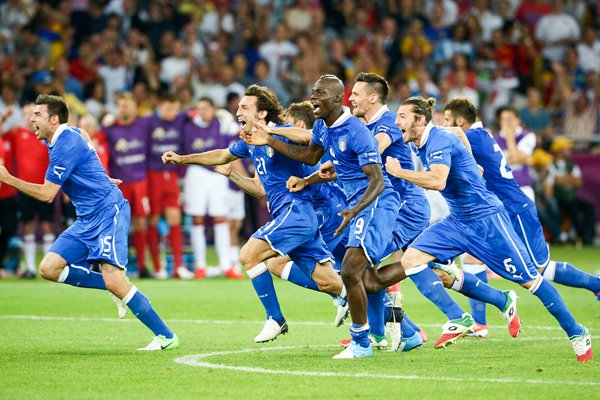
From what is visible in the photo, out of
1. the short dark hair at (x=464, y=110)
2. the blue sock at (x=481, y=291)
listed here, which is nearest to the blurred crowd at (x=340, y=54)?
the short dark hair at (x=464, y=110)

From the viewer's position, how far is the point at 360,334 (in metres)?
10.3

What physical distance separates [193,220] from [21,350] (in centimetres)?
873

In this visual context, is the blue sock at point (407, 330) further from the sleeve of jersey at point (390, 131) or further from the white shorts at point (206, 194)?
the white shorts at point (206, 194)

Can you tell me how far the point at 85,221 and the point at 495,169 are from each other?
4308 millimetres

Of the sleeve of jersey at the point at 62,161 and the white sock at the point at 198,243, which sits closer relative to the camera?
the sleeve of jersey at the point at 62,161

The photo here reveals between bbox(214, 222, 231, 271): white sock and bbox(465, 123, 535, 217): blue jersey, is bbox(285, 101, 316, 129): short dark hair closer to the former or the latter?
bbox(465, 123, 535, 217): blue jersey

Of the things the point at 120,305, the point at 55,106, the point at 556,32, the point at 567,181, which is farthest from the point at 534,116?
the point at 55,106

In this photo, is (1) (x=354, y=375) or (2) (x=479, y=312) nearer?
(1) (x=354, y=375)

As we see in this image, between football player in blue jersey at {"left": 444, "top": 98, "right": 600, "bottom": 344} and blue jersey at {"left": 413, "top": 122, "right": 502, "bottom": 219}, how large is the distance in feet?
5.13

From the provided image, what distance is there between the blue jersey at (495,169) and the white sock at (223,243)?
8.00m

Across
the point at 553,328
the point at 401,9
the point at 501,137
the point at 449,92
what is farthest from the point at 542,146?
the point at 553,328

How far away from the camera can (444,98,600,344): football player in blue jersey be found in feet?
39.5

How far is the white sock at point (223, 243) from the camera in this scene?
64.7 feet

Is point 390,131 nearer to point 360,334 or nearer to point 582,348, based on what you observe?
point 360,334
